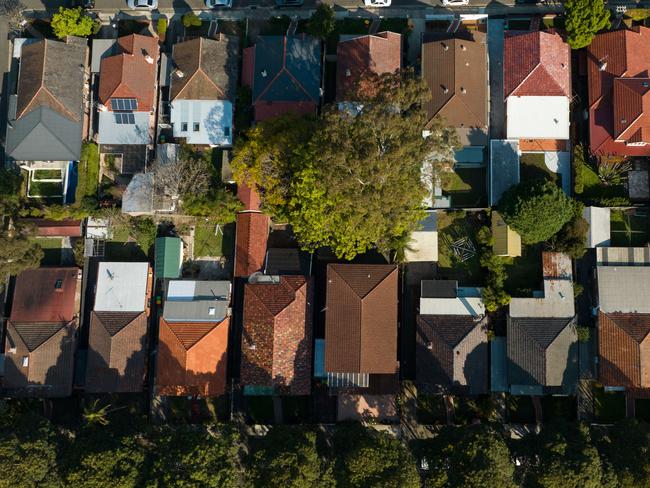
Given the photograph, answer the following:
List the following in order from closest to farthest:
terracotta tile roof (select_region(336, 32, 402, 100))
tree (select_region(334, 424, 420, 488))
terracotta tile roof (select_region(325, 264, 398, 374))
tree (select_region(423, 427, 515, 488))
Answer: tree (select_region(423, 427, 515, 488)), tree (select_region(334, 424, 420, 488)), terracotta tile roof (select_region(325, 264, 398, 374)), terracotta tile roof (select_region(336, 32, 402, 100))

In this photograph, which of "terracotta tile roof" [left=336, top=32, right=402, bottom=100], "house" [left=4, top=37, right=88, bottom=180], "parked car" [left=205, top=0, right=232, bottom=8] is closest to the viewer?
"terracotta tile roof" [left=336, top=32, right=402, bottom=100]

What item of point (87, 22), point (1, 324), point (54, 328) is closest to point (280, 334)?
point (54, 328)

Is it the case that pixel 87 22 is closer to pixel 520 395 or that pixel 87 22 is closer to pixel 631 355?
pixel 520 395

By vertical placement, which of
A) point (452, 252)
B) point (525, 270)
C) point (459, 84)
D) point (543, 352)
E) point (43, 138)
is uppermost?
point (459, 84)

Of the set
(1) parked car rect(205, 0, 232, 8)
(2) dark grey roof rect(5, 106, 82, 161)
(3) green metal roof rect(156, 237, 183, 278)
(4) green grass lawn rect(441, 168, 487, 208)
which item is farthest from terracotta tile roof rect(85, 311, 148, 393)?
(4) green grass lawn rect(441, 168, 487, 208)

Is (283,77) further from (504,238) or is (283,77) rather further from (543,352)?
(543,352)

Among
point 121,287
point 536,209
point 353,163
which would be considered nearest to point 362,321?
point 353,163

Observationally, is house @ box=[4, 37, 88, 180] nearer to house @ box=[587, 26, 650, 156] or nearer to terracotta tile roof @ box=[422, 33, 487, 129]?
terracotta tile roof @ box=[422, 33, 487, 129]
